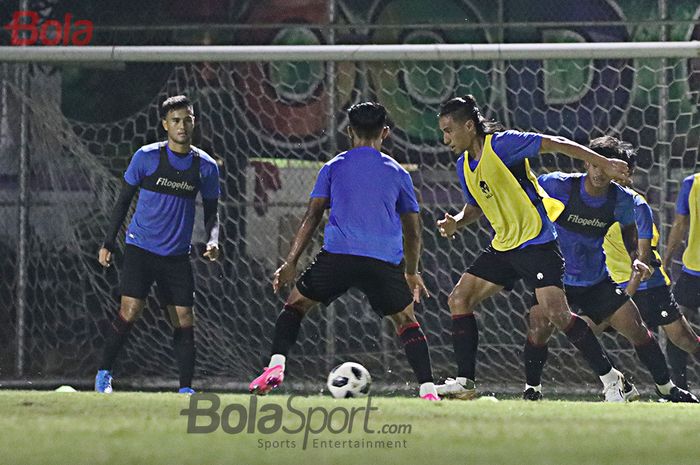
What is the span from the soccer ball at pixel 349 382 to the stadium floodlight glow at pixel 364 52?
9.85 ft

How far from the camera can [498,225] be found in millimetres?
7410

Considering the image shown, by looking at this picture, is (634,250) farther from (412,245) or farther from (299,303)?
(299,303)

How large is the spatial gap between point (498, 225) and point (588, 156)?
0.91 m

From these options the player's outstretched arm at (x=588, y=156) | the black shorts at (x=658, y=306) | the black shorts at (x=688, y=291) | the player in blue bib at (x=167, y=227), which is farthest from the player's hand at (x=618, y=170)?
the black shorts at (x=688, y=291)

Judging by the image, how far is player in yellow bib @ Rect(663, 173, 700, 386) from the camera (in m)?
9.20

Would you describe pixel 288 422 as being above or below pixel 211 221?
below

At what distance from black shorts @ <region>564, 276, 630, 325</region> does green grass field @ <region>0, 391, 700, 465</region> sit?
1956mm

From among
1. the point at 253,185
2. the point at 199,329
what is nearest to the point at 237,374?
the point at 199,329

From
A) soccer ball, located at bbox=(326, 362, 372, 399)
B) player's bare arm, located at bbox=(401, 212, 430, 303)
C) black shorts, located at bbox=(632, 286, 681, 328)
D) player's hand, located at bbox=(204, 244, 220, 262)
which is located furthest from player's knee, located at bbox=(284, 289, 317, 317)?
black shorts, located at bbox=(632, 286, 681, 328)

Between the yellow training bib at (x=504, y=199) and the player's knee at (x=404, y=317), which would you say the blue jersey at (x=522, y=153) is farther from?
the player's knee at (x=404, y=317)

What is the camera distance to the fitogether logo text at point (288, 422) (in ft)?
14.8

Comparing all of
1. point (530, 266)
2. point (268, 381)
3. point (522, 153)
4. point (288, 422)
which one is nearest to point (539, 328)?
point (530, 266)

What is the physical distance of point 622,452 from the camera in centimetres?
424

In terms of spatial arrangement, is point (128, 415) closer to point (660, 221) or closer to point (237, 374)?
point (237, 374)
